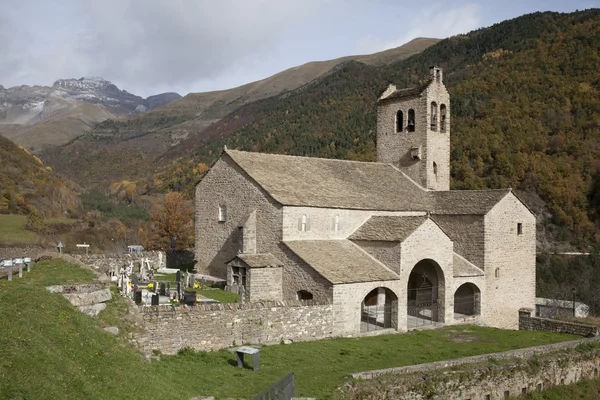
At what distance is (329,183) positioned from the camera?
32.2 m

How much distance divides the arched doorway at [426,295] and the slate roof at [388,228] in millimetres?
2564

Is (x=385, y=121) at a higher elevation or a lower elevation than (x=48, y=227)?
higher

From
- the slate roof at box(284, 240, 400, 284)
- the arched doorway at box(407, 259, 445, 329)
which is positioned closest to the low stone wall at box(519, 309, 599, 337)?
the arched doorway at box(407, 259, 445, 329)

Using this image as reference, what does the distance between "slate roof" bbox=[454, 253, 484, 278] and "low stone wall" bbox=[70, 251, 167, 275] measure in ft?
62.0

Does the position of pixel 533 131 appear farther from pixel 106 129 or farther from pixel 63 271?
pixel 106 129

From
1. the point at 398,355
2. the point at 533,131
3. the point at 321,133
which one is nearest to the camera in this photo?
the point at 398,355

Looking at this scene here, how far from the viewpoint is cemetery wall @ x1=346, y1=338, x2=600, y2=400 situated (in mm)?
A: 18094

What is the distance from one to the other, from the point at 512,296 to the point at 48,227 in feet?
164

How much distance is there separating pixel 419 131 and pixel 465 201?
23.0 ft

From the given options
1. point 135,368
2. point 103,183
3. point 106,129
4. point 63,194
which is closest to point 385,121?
point 135,368

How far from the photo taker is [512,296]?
33844 mm

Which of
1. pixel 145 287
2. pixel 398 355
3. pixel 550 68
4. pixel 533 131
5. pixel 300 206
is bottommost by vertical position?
pixel 398 355

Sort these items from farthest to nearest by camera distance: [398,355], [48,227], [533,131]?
[533,131], [48,227], [398,355]

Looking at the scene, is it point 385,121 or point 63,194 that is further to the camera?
point 63,194
